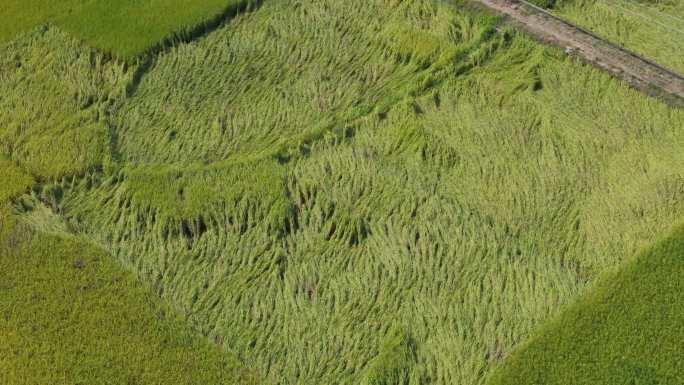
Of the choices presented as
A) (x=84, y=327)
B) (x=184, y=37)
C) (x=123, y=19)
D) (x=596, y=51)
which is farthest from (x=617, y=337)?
(x=123, y=19)

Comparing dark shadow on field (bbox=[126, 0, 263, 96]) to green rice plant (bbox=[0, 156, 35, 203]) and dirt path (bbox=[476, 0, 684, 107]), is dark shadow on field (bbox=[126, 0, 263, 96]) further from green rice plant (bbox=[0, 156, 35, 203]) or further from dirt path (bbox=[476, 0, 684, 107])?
dirt path (bbox=[476, 0, 684, 107])

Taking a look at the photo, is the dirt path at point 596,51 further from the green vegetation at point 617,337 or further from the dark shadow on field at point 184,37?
the dark shadow on field at point 184,37

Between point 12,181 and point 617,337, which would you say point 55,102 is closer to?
point 12,181

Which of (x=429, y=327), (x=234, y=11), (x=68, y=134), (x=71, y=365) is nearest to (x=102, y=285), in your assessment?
(x=71, y=365)

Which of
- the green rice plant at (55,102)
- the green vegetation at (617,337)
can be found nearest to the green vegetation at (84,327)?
the green rice plant at (55,102)

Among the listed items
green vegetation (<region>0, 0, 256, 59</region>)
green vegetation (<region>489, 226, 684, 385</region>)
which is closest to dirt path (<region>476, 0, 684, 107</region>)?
green vegetation (<region>489, 226, 684, 385</region>)

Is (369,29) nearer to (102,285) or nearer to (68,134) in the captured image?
(68,134)
